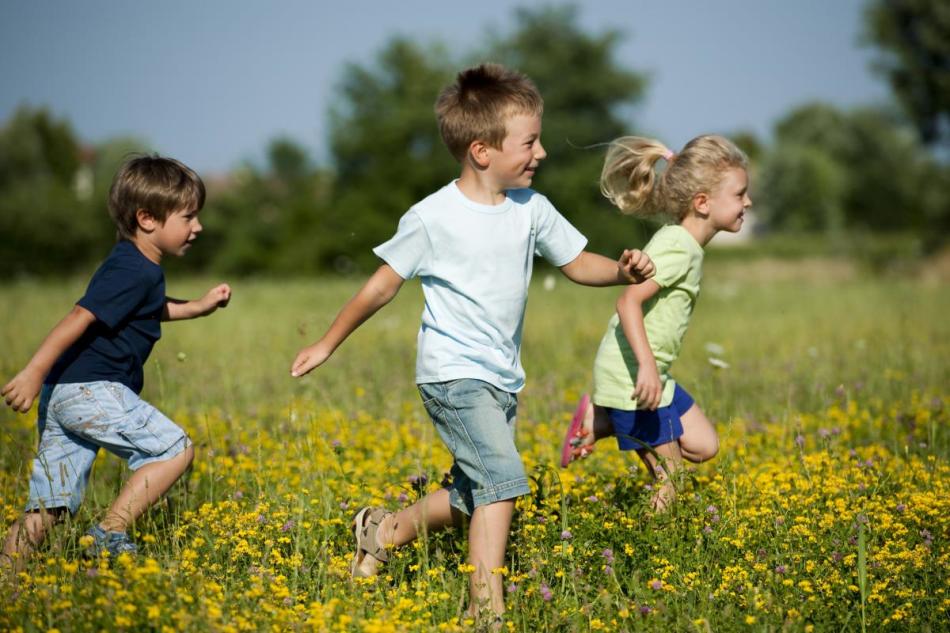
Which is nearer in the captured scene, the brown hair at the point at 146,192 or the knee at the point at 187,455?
the knee at the point at 187,455

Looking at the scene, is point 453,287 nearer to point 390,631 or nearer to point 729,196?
point 390,631

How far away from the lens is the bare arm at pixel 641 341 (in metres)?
3.97

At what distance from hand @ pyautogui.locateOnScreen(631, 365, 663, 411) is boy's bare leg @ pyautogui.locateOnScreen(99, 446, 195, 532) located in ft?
6.52

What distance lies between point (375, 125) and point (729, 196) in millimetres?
51237

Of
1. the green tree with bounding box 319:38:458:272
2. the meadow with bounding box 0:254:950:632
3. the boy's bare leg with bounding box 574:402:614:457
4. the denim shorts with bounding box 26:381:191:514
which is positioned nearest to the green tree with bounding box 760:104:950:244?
the green tree with bounding box 319:38:458:272

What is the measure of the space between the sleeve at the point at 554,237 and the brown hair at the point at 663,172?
0.74 m

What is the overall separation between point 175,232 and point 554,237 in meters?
1.73

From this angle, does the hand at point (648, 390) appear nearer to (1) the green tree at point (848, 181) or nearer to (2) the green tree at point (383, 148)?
(2) the green tree at point (383, 148)

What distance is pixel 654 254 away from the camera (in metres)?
4.46

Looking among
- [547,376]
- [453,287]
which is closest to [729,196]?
[453,287]

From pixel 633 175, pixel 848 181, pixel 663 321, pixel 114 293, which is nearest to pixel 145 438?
pixel 114 293

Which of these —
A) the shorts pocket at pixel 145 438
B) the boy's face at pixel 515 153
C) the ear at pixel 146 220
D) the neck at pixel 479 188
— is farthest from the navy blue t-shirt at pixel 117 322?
the boy's face at pixel 515 153

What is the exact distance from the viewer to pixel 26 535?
3.84 meters

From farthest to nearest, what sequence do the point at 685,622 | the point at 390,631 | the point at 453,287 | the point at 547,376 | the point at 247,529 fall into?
the point at 547,376 < the point at 247,529 < the point at 453,287 < the point at 685,622 < the point at 390,631
